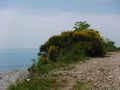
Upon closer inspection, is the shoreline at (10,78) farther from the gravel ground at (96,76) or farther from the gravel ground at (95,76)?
the gravel ground at (96,76)

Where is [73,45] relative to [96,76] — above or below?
above

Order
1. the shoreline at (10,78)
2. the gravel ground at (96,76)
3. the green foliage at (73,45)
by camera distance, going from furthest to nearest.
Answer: the green foliage at (73,45), the shoreline at (10,78), the gravel ground at (96,76)

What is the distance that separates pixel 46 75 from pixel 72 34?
10.3 metres

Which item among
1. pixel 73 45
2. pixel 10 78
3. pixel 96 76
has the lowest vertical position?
pixel 10 78

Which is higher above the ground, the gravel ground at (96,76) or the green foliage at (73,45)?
the green foliage at (73,45)

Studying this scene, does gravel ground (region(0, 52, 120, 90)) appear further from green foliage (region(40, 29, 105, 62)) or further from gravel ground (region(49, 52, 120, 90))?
green foliage (region(40, 29, 105, 62))

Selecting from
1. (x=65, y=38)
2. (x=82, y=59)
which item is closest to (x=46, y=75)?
(x=82, y=59)

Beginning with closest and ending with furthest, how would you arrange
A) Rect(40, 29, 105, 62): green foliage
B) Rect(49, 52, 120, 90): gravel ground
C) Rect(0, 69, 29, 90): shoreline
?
Rect(49, 52, 120, 90): gravel ground, Rect(0, 69, 29, 90): shoreline, Rect(40, 29, 105, 62): green foliage

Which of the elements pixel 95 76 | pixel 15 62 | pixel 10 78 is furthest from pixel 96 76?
pixel 15 62

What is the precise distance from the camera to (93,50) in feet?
78.0

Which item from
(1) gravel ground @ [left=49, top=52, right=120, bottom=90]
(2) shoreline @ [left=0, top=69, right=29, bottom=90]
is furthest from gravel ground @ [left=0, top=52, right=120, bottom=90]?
(2) shoreline @ [left=0, top=69, right=29, bottom=90]

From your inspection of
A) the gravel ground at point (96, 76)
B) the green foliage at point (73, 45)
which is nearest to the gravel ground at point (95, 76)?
the gravel ground at point (96, 76)

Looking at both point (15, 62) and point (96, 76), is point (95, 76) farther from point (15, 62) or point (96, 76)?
point (15, 62)

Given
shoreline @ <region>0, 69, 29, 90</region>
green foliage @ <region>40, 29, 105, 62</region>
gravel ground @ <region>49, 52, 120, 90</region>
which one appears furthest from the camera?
green foliage @ <region>40, 29, 105, 62</region>
